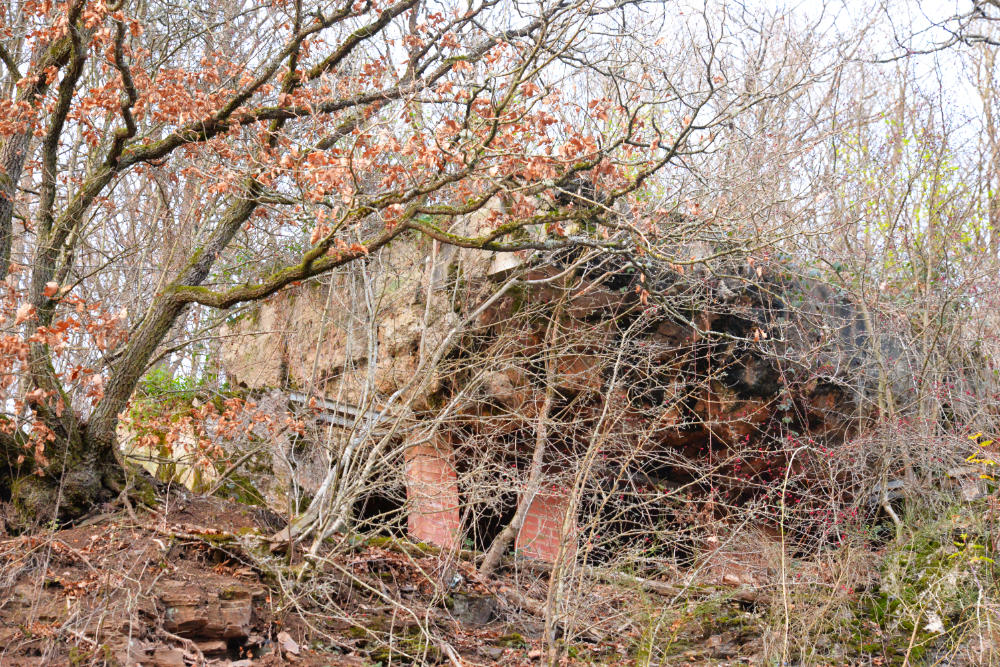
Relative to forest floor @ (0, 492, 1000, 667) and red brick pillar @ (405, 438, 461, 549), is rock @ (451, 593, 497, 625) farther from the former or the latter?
red brick pillar @ (405, 438, 461, 549)

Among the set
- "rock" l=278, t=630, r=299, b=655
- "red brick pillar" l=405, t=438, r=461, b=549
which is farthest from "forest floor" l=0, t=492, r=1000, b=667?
"red brick pillar" l=405, t=438, r=461, b=549

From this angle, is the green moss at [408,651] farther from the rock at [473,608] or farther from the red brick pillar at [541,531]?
the red brick pillar at [541,531]

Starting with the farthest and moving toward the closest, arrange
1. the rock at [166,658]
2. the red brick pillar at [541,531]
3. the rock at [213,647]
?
the red brick pillar at [541,531] → the rock at [213,647] → the rock at [166,658]

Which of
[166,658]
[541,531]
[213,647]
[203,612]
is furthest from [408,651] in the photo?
[541,531]

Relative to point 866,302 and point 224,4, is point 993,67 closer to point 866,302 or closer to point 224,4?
point 866,302

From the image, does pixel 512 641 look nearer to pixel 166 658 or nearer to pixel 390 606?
pixel 390 606

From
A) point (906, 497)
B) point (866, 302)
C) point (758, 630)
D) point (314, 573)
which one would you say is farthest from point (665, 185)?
point (314, 573)

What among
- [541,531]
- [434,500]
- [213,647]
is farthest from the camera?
[541,531]

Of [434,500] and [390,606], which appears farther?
[434,500]

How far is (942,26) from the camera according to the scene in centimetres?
832

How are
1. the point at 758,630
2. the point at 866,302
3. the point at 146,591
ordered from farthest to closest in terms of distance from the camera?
the point at 866,302
the point at 758,630
the point at 146,591

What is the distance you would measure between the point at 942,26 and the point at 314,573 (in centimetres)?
851

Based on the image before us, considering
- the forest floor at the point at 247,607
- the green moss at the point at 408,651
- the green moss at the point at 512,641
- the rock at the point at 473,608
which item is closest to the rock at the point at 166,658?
the forest floor at the point at 247,607

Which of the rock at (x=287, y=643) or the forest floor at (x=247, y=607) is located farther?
the rock at (x=287, y=643)
